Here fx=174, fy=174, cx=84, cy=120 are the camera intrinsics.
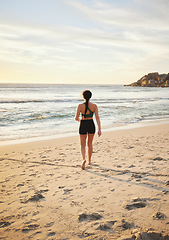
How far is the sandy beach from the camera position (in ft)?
7.30

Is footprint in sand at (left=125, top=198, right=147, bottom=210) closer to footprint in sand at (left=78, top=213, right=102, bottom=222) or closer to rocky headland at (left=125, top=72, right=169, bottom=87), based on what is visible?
footprint in sand at (left=78, top=213, right=102, bottom=222)

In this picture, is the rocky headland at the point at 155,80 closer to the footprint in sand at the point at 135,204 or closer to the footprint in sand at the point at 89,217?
the footprint in sand at the point at 135,204

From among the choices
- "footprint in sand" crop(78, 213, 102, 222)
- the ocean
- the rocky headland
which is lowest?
"footprint in sand" crop(78, 213, 102, 222)

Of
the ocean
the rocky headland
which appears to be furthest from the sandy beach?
the rocky headland

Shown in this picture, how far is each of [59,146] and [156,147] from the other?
138 inches

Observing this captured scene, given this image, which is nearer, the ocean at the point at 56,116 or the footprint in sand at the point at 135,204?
the footprint in sand at the point at 135,204

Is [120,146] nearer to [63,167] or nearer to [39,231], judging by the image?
[63,167]

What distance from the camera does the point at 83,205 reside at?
2752 millimetres

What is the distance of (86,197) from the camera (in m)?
2.98

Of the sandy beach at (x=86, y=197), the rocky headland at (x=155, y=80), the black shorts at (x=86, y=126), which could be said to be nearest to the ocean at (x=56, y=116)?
the sandy beach at (x=86, y=197)

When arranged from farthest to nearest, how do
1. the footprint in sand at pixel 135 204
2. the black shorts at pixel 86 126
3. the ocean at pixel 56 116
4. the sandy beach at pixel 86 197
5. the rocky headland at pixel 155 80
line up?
the rocky headland at pixel 155 80, the ocean at pixel 56 116, the black shorts at pixel 86 126, the footprint in sand at pixel 135 204, the sandy beach at pixel 86 197

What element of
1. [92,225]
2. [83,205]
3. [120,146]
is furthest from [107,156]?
[92,225]

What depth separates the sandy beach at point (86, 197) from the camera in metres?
2.22

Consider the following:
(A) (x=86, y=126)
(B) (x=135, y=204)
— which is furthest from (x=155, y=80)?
(B) (x=135, y=204)
